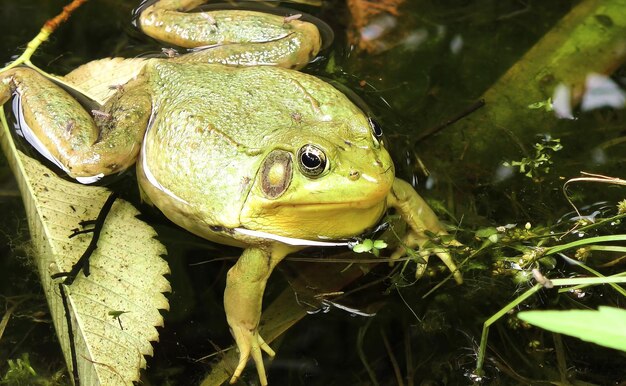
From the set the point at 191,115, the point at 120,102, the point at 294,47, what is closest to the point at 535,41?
the point at 294,47

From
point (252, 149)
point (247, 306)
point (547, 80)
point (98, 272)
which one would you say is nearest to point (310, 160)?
point (252, 149)

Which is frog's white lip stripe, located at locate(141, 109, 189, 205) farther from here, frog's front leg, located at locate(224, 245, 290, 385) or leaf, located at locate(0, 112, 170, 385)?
frog's front leg, located at locate(224, 245, 290, 385)

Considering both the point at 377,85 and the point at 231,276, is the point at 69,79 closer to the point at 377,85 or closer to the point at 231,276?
the point at 231,276

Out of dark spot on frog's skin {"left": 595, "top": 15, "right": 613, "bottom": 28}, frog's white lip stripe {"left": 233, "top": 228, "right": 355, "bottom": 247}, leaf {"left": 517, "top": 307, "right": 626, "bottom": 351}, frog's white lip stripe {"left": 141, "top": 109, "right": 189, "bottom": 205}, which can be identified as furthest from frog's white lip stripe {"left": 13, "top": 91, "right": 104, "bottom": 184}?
dark spot on frog's skin {"left": 595, "top": 15, "right": 613, "bottom": 28}

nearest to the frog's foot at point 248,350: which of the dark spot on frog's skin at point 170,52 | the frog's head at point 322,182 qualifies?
the frog's head at point 322,182

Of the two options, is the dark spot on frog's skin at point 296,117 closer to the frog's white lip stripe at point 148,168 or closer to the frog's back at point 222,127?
the frog's back at point 222,127

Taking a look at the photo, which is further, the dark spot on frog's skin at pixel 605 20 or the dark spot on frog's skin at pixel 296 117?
the dark spot on frog's skin at pixel 605 20
